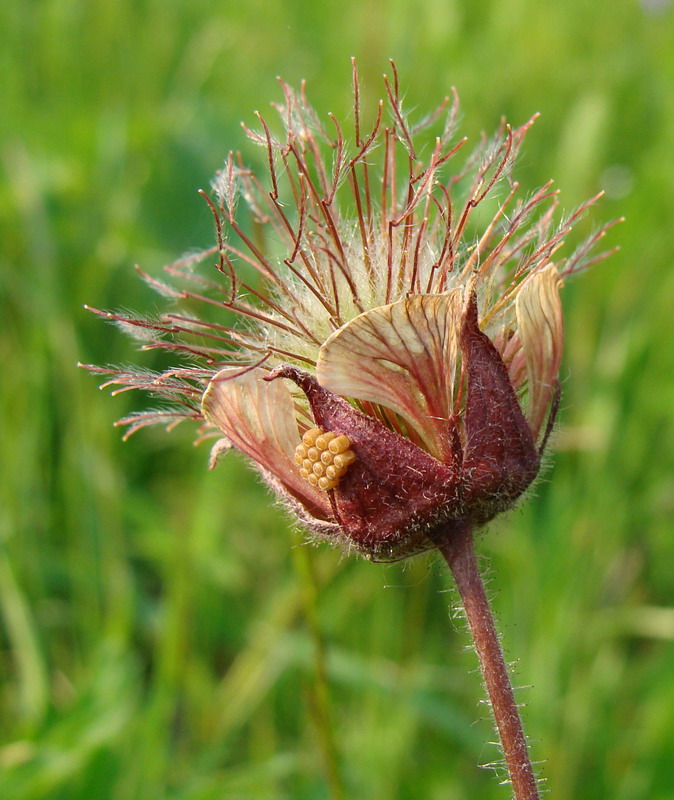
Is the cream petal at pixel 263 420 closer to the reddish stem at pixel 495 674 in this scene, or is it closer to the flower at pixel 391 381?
the flower at pixel 391 381

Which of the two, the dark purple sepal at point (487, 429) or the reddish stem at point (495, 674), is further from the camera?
the dark purple sepal at point (487, 429)

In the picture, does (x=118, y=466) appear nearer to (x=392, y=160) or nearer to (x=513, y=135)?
(x=392, y=160)

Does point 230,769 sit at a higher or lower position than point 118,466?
lower

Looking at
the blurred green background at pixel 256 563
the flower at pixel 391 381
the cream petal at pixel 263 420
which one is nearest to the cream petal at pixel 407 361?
the flower at pixel 391 381

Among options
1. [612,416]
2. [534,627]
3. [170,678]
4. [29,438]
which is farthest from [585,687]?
[29,438]

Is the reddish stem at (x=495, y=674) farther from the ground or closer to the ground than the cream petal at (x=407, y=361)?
closer to the ground

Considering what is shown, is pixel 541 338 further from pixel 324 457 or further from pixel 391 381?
pixel 324 457
